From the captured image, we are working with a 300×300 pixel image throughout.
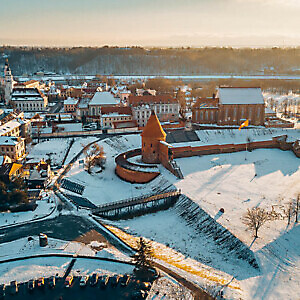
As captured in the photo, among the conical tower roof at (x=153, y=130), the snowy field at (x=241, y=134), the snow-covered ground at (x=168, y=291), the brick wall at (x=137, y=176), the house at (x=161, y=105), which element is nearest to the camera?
the snow-covered ground at (x=168, y=291)

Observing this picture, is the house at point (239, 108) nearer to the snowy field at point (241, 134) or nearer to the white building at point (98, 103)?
the snowy field at point (241, 134)

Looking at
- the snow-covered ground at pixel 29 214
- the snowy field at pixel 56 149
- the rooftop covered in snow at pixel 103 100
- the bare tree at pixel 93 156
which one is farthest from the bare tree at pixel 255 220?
the rooftop covered in snow at pixel 103 100

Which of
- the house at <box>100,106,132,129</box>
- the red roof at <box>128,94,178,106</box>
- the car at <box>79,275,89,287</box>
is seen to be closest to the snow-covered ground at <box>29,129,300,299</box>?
the car at <box>79,275,89,287</box>

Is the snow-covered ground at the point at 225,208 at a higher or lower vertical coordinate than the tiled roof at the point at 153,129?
lower

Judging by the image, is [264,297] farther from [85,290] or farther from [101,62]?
[101,62]

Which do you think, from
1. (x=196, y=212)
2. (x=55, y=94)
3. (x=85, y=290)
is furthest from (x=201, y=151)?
(x=55, y=94)

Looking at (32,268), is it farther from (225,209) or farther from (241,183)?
(241,183)

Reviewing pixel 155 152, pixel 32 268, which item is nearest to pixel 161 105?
pixel 155 152
